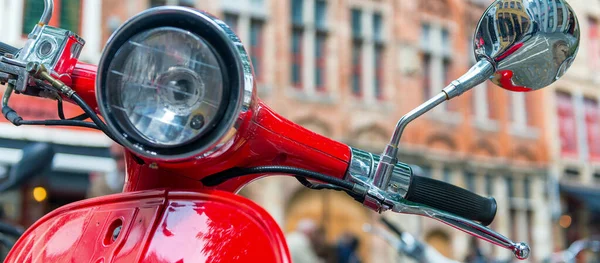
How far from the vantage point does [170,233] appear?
3.04ft

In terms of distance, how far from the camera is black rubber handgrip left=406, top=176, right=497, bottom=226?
108cm

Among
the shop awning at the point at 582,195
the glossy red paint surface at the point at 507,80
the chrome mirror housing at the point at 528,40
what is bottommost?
the shop awning at the point at 582,195

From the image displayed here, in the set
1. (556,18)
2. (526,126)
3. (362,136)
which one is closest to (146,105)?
(556,18)

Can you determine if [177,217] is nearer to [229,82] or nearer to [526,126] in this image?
[229,82]

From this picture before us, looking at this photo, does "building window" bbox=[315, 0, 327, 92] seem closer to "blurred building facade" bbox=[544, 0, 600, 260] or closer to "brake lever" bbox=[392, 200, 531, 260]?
"blurred building facade" bbox=[544, 0, 600, 260]

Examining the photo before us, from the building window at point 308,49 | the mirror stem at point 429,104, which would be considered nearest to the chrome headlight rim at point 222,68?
the mirror stem at point 429,104

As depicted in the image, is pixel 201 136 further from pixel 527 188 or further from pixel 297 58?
pixel 527 188

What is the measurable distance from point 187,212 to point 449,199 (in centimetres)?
43

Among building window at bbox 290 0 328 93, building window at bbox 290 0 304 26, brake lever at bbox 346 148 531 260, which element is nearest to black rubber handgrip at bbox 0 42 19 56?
brake lever at bbox 346 148 531 260

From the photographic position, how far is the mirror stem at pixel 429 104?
1.01m

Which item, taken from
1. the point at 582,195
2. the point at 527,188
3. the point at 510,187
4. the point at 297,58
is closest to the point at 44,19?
the point at 297,58

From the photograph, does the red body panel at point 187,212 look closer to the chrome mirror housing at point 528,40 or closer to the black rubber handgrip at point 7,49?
the black rubber handgrip at point 7,49

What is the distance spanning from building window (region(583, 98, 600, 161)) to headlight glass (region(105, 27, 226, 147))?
668 inches

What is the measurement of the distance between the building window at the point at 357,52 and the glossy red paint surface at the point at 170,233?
11834 mm
